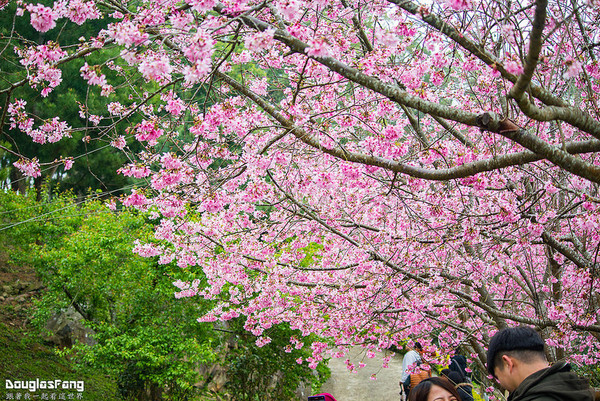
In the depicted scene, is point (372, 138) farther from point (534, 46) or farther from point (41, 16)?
point (41, 16)

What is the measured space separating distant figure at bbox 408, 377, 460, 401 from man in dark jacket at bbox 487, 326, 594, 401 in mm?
398

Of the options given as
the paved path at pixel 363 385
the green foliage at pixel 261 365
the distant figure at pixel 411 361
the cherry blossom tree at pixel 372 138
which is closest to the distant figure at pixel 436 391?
the cherry blossom tree at pixel 372 138

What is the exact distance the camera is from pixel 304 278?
6.61 m

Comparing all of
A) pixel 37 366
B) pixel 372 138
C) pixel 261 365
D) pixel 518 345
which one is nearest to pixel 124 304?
pixel 37 366

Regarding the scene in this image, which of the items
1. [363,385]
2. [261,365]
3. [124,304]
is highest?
[124,304]

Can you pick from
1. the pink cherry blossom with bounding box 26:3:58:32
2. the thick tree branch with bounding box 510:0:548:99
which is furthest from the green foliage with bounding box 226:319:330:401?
the thick tree branch with bounding box 510:0:548:99

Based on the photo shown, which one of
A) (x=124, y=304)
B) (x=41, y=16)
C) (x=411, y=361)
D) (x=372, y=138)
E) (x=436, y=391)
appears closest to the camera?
(x=436, y=391)

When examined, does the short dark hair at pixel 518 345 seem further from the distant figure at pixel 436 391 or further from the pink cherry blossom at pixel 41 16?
the pink cherry blossom at pixel 41 16

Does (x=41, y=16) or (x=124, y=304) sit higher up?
(x=41, y=16)

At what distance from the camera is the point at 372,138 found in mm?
3447

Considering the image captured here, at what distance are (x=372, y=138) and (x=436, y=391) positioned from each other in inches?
72.6

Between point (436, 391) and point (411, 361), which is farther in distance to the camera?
point (411, 361)

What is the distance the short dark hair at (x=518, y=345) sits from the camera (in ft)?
6.50

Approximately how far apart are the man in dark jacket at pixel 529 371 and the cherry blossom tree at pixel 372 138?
91 centimetres
